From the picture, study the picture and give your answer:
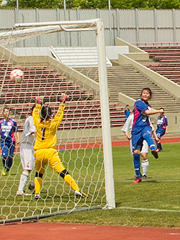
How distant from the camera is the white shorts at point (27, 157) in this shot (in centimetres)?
1002

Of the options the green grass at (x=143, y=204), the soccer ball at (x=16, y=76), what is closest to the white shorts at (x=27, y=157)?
the soccer ball at (x=16, y=76)

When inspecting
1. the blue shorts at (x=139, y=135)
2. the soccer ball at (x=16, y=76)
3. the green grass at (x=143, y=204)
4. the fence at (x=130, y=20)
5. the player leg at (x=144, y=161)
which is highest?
the fence at (x=130, y=20)

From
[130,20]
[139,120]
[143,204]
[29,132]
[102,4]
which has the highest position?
[102,4]

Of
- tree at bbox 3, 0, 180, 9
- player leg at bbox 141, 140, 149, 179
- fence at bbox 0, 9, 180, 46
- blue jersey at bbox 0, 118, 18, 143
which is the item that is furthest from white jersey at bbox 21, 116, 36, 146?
tree at bbox 3, 0, 180, 9

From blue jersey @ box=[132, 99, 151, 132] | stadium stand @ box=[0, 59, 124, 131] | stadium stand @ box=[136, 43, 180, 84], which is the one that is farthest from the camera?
stadium stand @ box=[136, 43, 180, 84]

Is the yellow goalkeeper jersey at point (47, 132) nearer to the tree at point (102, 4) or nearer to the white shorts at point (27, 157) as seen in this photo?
the white shorts at point (27, 157)

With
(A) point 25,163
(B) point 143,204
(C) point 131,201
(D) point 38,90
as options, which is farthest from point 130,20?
(B) point 143,204

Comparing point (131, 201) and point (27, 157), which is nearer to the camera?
point (131, 201)

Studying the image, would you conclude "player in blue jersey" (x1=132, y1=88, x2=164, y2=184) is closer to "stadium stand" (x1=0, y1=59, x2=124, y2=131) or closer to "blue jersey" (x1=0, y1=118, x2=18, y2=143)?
"stadium stand" (x1=0, y1=59, x2=124, y2=131)

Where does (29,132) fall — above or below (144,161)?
above

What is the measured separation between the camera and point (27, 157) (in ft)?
33.3

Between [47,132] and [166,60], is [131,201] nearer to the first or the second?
[47,132]

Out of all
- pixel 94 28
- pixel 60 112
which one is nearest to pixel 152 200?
pixel 60 112

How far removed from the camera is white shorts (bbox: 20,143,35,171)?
32.9 feet
